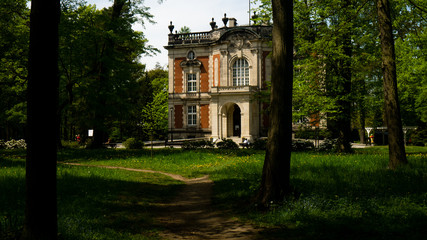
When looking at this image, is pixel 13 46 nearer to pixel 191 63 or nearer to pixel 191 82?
pixel 191 63

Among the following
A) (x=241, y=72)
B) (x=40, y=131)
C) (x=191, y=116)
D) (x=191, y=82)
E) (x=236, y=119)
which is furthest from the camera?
(x=191, y=82)

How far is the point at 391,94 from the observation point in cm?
1004

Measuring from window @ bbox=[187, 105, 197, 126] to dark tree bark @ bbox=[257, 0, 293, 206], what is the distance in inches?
1461

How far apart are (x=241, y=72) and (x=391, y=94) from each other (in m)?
31.8

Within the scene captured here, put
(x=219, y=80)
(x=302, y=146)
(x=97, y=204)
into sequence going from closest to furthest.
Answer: (x=97, y=204) < (x=302, y=146) < (x=219, y=80)

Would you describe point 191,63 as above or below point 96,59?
above

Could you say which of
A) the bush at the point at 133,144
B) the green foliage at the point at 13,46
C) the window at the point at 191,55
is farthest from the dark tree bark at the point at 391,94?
the window at the point at 191,55

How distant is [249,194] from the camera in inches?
319

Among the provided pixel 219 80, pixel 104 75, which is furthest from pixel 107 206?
pixel 219 80

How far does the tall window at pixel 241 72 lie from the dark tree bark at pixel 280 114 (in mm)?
34299

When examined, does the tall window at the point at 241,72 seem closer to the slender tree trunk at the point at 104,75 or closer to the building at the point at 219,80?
the building at the point at 219,80

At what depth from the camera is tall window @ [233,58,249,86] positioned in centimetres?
4119

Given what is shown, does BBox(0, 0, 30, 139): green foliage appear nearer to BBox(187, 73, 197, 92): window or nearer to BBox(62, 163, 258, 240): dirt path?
BBox(62, 163, 258, 240): dirt path

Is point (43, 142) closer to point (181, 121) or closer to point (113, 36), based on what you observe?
point (113, 36)
